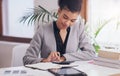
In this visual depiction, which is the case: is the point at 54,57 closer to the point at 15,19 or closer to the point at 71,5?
the point at 71,5

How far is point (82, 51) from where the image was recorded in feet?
8.13

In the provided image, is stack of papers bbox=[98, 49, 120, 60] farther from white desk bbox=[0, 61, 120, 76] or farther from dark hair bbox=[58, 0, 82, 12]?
dark hair bbox=[58, 0, 82, 12]

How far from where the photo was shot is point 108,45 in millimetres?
3410

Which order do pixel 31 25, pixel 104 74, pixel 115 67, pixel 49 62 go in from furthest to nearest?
pixel 31 25
pixel 49 62
pixel 115 67
pixel 104 74

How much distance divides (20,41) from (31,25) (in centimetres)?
35

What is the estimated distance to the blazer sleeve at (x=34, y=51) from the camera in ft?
7.59

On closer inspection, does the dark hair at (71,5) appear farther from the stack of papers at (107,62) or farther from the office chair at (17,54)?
the office chair at (17,54)

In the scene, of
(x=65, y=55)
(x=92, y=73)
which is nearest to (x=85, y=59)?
(x=65, y=55)

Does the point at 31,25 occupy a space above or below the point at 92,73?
above

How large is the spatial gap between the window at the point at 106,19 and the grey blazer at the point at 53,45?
885 mm

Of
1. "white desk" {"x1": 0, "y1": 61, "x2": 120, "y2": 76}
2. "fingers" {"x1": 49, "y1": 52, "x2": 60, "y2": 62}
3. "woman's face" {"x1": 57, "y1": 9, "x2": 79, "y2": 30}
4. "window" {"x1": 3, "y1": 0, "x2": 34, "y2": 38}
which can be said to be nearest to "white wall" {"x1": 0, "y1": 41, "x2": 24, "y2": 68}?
"window" {"x1": 3, "y1": 0, "x2": 34, "y2": 38}

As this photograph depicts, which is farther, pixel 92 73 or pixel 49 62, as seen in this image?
pixel 49 62

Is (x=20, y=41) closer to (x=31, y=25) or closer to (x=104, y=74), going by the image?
(x=31, y=25)

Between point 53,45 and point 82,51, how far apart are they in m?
0.28
